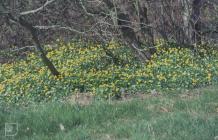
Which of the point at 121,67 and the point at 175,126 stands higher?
the point at 175,126

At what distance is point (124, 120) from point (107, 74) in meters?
3.45

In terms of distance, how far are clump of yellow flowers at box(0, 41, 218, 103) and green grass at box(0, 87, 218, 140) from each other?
1.60 meters

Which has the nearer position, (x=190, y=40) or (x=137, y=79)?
(x=137, y=79)

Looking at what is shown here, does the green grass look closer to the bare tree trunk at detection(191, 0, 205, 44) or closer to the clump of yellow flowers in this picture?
the clump of yellow flowers

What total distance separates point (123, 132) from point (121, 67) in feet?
17.5

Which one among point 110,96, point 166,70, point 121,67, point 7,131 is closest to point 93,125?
point 7,131

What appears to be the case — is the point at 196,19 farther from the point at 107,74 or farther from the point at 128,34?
the point at 107,74

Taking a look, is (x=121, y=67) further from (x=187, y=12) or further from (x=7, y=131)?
(x=7, y=131)

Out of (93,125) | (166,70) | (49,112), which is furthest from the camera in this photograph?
(166,70)

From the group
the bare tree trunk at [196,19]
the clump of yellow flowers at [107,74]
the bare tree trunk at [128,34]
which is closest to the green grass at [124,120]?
the clump of yellow flowers at [107,74]

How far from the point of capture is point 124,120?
22.2 ft

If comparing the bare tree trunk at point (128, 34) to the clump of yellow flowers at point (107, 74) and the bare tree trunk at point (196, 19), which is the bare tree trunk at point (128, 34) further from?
the bare tree trunk at point (196, 19)

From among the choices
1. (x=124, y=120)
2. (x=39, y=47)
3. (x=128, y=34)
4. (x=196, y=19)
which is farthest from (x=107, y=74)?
A: (x=196, y=19)

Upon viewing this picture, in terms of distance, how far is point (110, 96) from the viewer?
29.3ft
